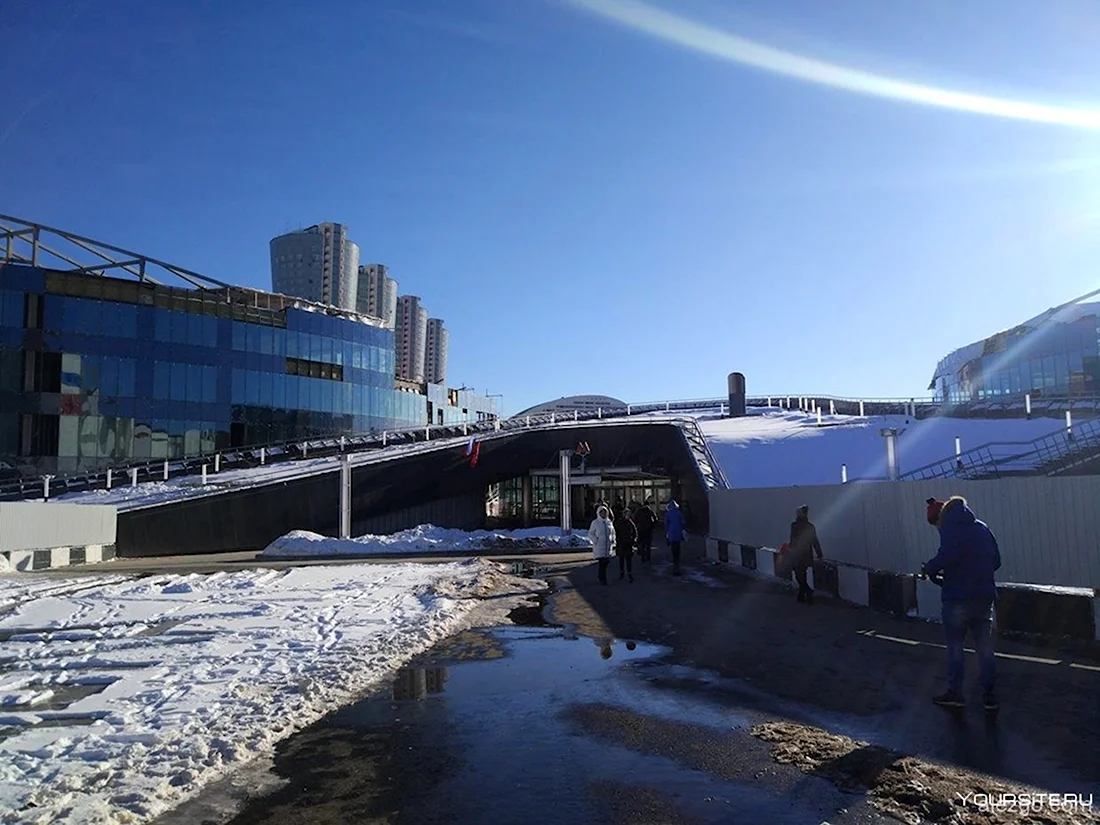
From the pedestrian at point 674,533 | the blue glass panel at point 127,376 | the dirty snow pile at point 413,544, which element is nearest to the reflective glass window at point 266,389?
the blue glass panel at point 127,376

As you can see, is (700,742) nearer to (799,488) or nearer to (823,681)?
(823,681)

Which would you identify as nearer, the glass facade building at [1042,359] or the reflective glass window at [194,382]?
the reflective glass window at [194,382]

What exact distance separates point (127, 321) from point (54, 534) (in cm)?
2886

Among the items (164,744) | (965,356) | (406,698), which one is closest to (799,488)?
(406,698)

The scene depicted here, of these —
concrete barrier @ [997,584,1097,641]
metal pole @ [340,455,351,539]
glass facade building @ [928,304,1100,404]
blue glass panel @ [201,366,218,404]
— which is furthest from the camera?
glass facade building @ [928,304,1100,404]

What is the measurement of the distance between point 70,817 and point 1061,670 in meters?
8.87

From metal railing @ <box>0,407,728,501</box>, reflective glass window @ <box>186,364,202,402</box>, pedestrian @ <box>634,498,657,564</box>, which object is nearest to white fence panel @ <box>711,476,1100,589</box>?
pedestrian @ <box>634,498,657,564</box>

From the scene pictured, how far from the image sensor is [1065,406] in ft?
163

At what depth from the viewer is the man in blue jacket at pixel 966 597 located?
23.2ft

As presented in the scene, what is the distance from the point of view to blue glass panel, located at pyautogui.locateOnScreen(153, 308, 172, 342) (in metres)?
53.6

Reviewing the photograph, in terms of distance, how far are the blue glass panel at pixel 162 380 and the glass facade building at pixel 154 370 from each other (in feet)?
0.21

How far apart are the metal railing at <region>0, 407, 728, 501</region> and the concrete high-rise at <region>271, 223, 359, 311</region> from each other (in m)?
55.2

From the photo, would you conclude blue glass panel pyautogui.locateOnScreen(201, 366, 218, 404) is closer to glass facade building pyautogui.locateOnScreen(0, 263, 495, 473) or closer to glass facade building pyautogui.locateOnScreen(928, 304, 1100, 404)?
glass facade building pyautogui.locateOnScreen(0, 263, 495, 473)

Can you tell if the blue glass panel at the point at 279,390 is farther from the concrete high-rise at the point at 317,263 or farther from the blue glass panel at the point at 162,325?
the concrete high-rise at the point at 317,263
